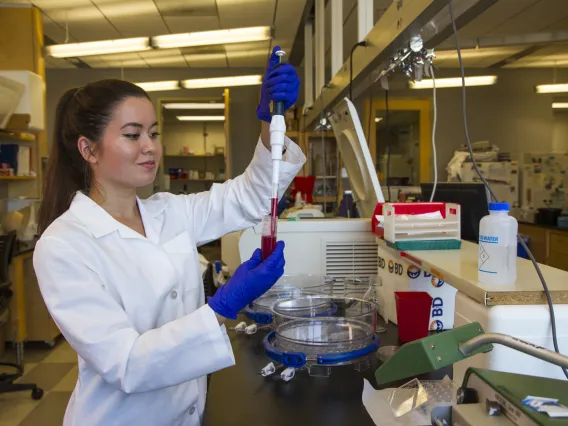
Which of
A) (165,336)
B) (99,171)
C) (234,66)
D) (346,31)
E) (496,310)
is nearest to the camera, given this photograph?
(496,310)

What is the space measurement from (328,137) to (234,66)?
201 cm

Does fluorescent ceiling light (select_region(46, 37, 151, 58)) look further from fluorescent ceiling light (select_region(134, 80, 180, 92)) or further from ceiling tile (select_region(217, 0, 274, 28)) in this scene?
fluorescent ceiling light (select_region(134, 80, 180, 92))

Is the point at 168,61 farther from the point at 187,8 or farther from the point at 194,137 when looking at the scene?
the point at 187,8

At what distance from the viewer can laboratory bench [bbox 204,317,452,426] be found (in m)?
0.97

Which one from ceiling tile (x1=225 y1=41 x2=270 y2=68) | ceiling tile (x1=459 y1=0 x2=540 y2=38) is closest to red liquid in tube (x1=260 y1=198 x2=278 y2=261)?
ceiling tile (x1=459 y1=0 x2=540 y2=38)

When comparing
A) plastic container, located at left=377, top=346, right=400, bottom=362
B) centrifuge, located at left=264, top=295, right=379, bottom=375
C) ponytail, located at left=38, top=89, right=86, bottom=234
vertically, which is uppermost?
ponytail, located at left=38, top=89, right=86, bottom=234

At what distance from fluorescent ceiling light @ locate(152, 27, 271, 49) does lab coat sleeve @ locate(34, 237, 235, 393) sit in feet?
12.6

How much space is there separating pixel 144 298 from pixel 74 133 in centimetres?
50

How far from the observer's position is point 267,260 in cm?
103

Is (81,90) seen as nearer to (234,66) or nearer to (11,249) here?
(11,249)

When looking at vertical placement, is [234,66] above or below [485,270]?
above

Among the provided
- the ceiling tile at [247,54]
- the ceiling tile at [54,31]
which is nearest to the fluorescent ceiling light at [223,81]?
the ceiling tile at [247,54]

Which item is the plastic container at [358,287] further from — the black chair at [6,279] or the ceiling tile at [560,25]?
the ceiling tile at [560,25]

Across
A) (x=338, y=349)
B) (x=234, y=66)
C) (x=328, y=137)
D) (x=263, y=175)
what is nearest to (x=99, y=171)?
(x=263, y=175)
